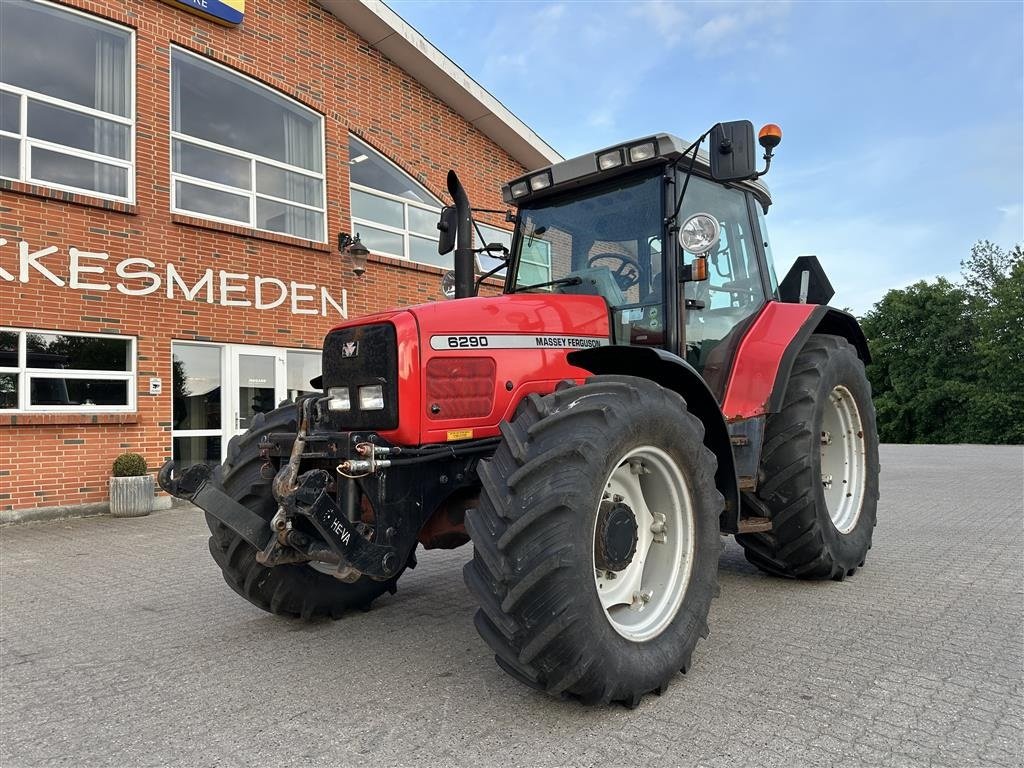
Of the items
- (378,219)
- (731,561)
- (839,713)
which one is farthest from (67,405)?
(839,713)

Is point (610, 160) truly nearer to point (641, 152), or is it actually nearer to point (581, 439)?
point (641, 152)

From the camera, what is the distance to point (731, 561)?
212 inches

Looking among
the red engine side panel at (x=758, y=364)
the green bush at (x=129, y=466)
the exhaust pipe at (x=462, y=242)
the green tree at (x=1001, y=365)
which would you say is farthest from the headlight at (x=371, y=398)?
the green tree at (x=1001, y=365)

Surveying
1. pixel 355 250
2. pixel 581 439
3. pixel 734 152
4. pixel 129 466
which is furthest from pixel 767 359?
pixel 355 250

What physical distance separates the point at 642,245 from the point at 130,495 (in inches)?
284

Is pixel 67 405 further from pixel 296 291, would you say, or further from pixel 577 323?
pixel 577 323

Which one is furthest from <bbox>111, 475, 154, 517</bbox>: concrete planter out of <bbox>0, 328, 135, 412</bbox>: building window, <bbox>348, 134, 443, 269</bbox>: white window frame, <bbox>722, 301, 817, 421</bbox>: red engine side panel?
<bbox>722, 301, 817, 421</bbox>: red engine side panel

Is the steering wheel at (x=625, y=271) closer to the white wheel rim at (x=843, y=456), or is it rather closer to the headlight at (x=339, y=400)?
the headlight at (x=339, y=400)

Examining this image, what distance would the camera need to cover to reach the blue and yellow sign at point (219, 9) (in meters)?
9.90

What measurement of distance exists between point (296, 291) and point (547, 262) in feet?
23.9

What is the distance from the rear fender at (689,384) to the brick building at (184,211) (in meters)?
5.95

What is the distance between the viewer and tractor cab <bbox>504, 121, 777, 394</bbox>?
3961 mm

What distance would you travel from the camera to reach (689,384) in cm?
357

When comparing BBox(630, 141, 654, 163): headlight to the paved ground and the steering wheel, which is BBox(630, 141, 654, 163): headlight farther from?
the paved ground
